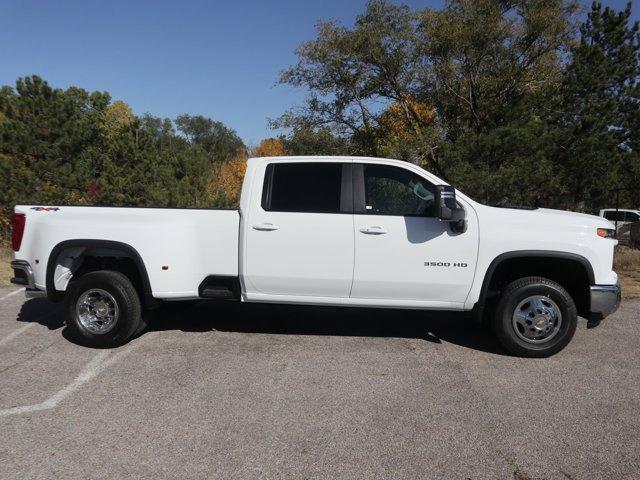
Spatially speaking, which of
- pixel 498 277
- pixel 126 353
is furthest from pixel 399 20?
pixel 126 353

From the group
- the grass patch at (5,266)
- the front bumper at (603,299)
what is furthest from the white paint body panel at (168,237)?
the grass patch at (5,266)

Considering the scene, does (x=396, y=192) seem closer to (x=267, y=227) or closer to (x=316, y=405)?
(x=267, y=227)

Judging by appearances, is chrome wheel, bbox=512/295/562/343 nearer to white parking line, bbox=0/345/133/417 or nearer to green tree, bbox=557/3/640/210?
white parking line, bbox=0/345/133/417

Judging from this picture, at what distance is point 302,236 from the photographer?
17.8 ft

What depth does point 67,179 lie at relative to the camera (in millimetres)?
12859

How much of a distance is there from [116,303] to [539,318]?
4.24 m

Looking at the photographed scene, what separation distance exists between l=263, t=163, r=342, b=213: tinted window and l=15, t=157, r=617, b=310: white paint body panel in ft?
0.35

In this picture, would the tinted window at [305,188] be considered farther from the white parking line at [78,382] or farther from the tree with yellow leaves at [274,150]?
the tree with yellow leaves at [274,150]

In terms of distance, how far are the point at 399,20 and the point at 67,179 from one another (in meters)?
11.9

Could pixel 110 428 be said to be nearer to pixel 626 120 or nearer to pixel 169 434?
pixel 169 434

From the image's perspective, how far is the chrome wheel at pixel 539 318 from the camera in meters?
5.36

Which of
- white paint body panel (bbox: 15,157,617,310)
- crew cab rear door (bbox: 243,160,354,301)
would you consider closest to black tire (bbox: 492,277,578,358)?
white paint body panel (bbox: 15,157,617,310)

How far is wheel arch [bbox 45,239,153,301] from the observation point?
5492 millimetres

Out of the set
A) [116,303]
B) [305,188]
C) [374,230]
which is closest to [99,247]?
[116,303]
